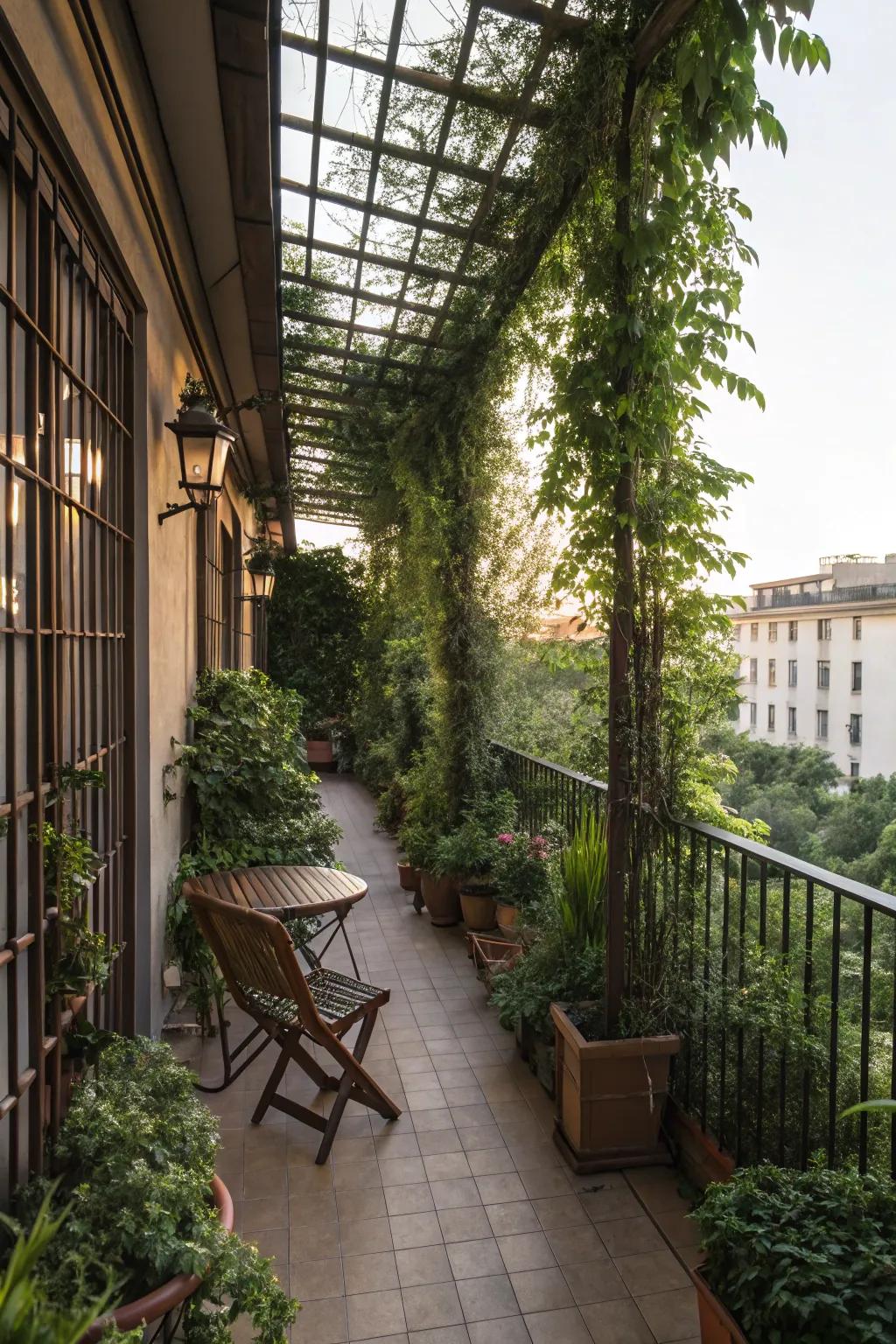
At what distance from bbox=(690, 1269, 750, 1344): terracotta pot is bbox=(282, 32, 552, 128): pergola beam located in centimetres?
370

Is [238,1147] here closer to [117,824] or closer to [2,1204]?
[117,824]

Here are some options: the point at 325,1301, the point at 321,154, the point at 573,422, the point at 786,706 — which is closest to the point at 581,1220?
the point at 325,1301

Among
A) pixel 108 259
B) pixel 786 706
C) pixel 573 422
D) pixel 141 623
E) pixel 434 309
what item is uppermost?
pixel 434 309

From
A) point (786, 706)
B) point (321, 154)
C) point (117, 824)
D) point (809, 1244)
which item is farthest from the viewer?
point (786, 706)

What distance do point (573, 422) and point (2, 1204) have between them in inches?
97.4

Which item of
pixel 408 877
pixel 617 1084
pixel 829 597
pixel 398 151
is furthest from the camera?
pixel 829 597

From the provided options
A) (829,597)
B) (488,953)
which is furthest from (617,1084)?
(829,597)

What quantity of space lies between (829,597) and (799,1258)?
119ft

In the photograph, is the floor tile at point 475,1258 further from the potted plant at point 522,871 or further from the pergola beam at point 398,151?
the pergola beam at point 398,151

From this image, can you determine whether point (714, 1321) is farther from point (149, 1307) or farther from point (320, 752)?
point (320, 752)

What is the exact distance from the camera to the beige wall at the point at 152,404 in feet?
5.69

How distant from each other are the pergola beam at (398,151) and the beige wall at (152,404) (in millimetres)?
916

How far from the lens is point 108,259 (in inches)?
90.5

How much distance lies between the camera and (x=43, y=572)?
1.66 m
